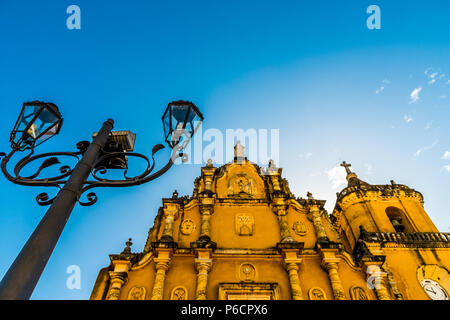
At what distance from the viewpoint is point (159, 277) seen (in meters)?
9.92

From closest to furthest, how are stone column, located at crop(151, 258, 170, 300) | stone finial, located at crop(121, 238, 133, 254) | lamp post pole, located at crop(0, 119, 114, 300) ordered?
lamp post pole, located at crop(0, 119, 114, 300)
stone column, located at crop(151, 258, 170, 300)
stone finial, located at crop(121, 238, 133, 254)

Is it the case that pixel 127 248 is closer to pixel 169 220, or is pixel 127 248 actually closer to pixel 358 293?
pixel 169 220

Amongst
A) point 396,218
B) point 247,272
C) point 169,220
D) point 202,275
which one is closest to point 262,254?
point 247,272

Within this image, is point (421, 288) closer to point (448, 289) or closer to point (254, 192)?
point (448, 289)

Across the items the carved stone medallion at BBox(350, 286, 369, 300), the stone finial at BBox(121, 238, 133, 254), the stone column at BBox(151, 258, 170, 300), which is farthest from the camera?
the stone finial at BBox(121, 238, 133, 254)

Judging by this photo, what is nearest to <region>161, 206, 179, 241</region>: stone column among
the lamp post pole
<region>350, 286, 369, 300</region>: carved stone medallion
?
<region>350, 286, 369, 300</region>: carved stone medallion

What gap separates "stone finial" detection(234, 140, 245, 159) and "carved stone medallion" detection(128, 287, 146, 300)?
869 cm

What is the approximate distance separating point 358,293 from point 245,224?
4.64 m

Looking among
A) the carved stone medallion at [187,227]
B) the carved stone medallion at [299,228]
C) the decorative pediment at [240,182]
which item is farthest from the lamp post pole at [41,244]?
the decorative pediment at [240,182]

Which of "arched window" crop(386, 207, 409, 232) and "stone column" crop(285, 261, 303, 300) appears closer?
"stone column" crop(285, 261, 303, 300)

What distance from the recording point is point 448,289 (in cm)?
1153

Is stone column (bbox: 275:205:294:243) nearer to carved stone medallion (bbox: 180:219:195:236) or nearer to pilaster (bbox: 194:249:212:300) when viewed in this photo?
pilaster (bbox: 194:249:212:300)

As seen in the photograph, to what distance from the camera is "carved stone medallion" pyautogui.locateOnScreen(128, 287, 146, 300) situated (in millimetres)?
9626

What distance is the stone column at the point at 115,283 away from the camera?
9.53 metres
